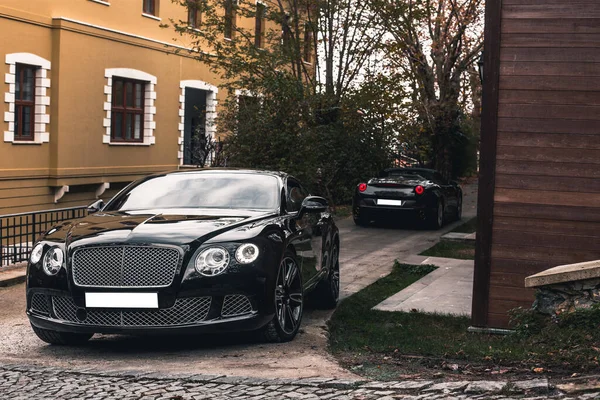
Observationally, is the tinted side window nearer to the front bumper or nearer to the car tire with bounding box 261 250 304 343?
the car tire with bounding box 261 250 304 343

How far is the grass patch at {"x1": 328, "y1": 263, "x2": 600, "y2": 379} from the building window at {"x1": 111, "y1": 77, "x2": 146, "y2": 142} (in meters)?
16.7

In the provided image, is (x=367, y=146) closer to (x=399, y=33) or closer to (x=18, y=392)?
(x=399, y=33)

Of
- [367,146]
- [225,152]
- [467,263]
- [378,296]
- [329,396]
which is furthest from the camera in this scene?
[367,146]

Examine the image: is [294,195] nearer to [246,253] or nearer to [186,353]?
[246,253]

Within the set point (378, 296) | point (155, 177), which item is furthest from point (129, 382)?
point (378, 296)

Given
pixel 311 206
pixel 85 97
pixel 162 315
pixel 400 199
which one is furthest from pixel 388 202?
pixel 162 315

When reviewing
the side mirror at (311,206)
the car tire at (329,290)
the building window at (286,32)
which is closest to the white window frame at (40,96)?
the building window at (286,32)

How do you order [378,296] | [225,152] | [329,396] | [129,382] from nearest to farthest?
[329,396] → [129,382] → [378,296] → [225,152]

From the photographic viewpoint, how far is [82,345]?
8.54m

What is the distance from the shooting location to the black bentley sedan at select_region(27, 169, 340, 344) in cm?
777

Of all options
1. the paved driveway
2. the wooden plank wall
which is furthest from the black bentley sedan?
the wooden plank wall

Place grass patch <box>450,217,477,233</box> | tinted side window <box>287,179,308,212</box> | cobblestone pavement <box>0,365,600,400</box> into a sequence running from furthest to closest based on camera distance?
grass patch <box>450,217,477,233</box> < tinted side window <box>287,179,308,212</box> < cobblestone pavement <box>0,365,600,400</box>

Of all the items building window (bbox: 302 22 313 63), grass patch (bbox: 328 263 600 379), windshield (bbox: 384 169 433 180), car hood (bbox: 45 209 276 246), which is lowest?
grass patch (bbox: 328 263 600 379)

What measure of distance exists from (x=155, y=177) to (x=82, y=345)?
2.09 metres
